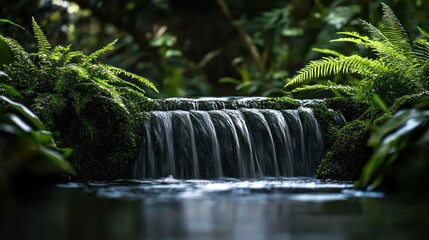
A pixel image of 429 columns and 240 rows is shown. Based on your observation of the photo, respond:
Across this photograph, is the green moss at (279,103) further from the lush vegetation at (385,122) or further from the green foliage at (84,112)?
the green foliage at (84,112)

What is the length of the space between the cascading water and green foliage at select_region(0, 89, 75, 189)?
4.83 feet

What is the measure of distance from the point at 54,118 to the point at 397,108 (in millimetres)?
2962

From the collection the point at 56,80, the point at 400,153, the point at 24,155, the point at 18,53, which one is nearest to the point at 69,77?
the point at 56,80

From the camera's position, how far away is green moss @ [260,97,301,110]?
21.2 feet

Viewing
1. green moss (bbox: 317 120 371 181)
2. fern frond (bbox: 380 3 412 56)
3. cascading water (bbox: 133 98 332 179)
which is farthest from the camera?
fern frond (bbox: 380 3 412 56)

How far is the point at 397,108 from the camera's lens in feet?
16.6

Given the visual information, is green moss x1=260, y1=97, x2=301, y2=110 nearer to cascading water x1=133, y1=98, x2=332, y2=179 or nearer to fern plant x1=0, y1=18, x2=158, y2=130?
cascading water x1=133, y1=98, x2=332, y2=179

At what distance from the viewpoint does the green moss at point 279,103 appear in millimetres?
6473

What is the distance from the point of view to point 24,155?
146 inches

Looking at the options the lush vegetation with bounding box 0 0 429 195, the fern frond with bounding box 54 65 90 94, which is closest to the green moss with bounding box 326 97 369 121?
the lush vegetation with bounding box 0 0 429 195

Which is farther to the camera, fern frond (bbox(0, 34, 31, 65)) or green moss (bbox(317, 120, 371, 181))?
fern frond (bbox(0, 34, 31, 65))

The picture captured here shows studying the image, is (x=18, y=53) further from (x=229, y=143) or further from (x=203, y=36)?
(x=203, y=36)

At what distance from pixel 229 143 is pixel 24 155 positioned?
253cm

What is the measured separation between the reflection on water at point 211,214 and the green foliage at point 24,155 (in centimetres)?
21
